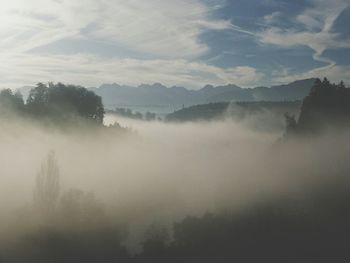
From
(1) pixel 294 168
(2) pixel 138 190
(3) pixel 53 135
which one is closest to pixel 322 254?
(1) pixel 294 168

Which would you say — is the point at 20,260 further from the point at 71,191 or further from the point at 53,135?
the point at 53,135

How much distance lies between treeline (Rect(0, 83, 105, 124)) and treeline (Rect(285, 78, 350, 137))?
73.2m

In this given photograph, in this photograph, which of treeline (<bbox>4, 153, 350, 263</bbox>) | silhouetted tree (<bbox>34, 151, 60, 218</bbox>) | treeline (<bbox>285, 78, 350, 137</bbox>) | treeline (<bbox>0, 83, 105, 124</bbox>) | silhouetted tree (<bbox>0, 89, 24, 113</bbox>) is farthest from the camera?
treeline (<bbox>0, 83, 105, 124</bbox>)

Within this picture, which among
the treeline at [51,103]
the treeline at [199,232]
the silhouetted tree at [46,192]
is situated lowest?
the treeline at [199,232]

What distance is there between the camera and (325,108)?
136 meters

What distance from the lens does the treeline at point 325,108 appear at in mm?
132875

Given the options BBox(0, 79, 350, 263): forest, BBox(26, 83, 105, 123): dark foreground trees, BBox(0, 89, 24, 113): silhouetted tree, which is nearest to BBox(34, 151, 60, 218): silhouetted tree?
BBox(0, 79, 350, 263): forest

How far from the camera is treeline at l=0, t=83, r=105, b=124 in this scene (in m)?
154

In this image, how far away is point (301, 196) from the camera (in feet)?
388

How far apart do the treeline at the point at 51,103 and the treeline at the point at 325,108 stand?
240 ft

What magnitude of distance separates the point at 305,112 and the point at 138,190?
57.0 metres

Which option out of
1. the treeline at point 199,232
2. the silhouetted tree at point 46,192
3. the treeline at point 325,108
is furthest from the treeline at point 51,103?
the treeline at point 325,108

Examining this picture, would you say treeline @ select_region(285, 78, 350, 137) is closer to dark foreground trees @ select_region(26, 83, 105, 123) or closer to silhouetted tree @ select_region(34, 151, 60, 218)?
dark foreground trees @ select_region(26, 83, 105, 123)

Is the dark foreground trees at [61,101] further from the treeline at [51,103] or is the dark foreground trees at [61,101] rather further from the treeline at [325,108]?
the treeline at [325,108]
